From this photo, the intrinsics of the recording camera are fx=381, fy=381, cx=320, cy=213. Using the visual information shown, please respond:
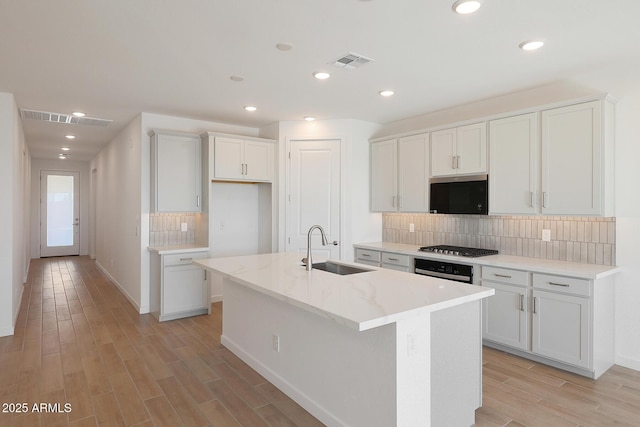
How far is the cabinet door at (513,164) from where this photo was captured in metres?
3.53

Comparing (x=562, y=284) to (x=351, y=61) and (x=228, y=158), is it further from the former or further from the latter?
(x=228, y=158)

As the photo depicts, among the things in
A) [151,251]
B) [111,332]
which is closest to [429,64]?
[151,251]

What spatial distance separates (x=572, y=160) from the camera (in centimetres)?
327

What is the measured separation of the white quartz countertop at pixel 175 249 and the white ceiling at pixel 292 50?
1.70 m

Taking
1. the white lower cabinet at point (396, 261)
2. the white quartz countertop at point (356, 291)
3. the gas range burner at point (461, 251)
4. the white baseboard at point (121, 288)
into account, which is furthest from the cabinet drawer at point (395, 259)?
the white baseboard at point (121, 288)

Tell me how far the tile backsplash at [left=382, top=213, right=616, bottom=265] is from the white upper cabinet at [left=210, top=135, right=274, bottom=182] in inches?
76.6

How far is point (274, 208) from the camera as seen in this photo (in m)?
5.29

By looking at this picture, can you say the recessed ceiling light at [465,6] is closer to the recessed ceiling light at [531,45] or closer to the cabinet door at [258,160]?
the recessed ceiling light at [531,45]

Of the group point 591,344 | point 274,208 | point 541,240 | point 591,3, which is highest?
point 591,3

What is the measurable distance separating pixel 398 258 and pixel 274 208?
6.05 ft

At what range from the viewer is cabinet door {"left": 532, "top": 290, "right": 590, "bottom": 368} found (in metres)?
3.04

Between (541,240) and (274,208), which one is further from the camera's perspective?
(274,208)

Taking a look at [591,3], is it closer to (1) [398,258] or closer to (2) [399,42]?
(2) [399,42]

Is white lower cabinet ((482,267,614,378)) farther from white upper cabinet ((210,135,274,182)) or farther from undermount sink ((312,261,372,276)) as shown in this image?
white upper cabinet ((210,135,274,182))
